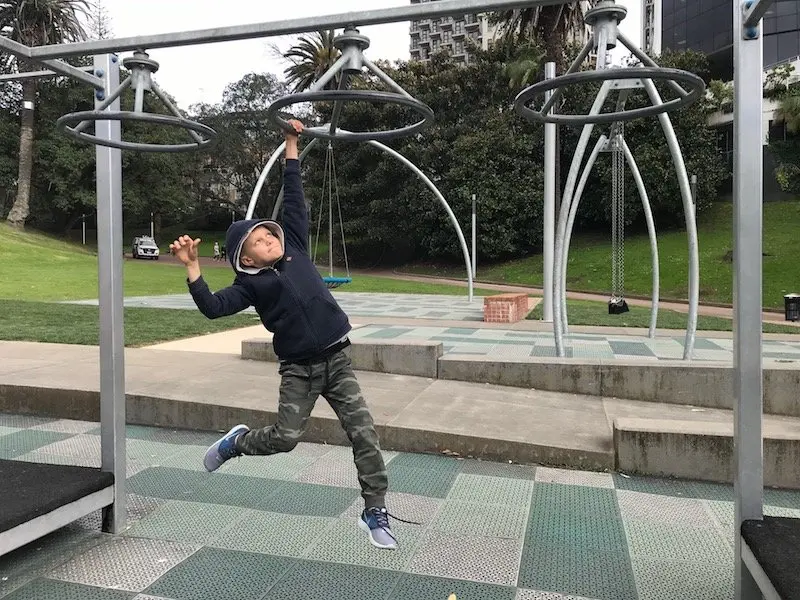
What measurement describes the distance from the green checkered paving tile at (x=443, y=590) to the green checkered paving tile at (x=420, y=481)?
1.07 m

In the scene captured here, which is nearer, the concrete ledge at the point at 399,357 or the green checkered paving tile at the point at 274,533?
the green checkered paving tile at the point at 274,533

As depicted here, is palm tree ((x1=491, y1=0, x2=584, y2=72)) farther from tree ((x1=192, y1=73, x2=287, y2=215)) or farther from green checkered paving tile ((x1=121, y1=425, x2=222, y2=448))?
tree ((x1=192, y1=73, x2=287, y2=215))

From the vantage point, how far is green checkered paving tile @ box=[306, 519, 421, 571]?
120 inches

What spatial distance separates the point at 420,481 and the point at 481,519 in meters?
0.69

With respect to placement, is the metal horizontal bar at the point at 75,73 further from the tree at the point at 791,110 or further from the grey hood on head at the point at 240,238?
the tree at the point at 791,110

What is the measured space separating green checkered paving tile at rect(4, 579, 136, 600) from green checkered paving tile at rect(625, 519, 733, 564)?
2351 millimetres

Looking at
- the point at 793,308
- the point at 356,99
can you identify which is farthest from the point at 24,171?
the point at 356,99

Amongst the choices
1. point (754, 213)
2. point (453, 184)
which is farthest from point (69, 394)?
point (453, 184)

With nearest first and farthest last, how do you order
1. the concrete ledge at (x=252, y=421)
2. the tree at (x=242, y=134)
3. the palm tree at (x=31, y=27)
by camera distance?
1. the concrete ledge at (x=252, y=421)
2. the palm tree at (x=31, y=27)
3. the tree at (x=242, y=134)

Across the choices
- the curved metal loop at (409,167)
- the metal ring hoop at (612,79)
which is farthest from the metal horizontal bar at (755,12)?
the curved metal loop at (409,167)

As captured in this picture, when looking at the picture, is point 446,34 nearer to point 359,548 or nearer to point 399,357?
point 399,357

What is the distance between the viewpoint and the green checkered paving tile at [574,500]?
371 centimetres

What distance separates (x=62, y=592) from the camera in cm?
276

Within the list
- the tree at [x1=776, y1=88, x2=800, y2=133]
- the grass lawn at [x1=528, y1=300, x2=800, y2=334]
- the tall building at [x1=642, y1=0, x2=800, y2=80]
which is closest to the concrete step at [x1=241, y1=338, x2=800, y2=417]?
the grass lawn at [x1=528, y1=300, x2=800, y2=334]
